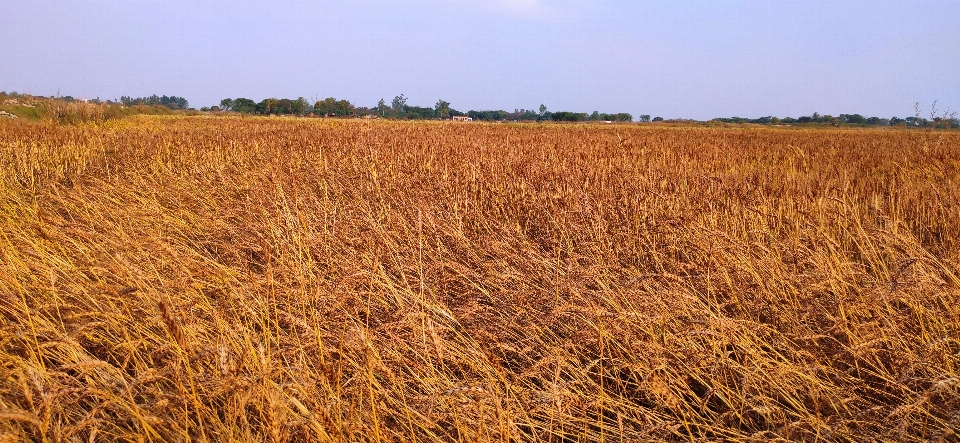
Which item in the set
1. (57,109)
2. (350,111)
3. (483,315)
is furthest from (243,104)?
(483,315)

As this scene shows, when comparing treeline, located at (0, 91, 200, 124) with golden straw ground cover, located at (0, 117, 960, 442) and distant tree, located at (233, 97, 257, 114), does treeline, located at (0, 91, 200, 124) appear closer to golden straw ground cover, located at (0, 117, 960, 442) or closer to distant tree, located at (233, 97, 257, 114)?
golden straw ground cover, located at (0, 117, 960, 442)

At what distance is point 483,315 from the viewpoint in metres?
2.64

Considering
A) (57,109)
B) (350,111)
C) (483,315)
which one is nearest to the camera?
(483,315)

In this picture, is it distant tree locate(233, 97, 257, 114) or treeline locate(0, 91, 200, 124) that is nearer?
treeline locate(0, 91, 200, 124)

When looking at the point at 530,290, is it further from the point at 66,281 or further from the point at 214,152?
the point at 214,152

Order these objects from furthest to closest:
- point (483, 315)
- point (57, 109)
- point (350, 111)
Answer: point (350, 111)
point (57, 109)
point (483, 315)

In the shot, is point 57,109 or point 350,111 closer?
point 57,109

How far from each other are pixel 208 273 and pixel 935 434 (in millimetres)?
2672

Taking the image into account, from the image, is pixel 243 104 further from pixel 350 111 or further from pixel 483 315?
pixel 483 315

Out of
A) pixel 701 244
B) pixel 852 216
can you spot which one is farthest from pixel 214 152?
pixel 852 216

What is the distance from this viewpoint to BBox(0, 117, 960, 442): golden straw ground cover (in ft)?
5.79

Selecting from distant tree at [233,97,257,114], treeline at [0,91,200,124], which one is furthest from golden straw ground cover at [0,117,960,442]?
distant tree at [233,97,257,114]

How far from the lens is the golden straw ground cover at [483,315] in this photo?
1.77 m

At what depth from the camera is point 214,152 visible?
27.2 ft
